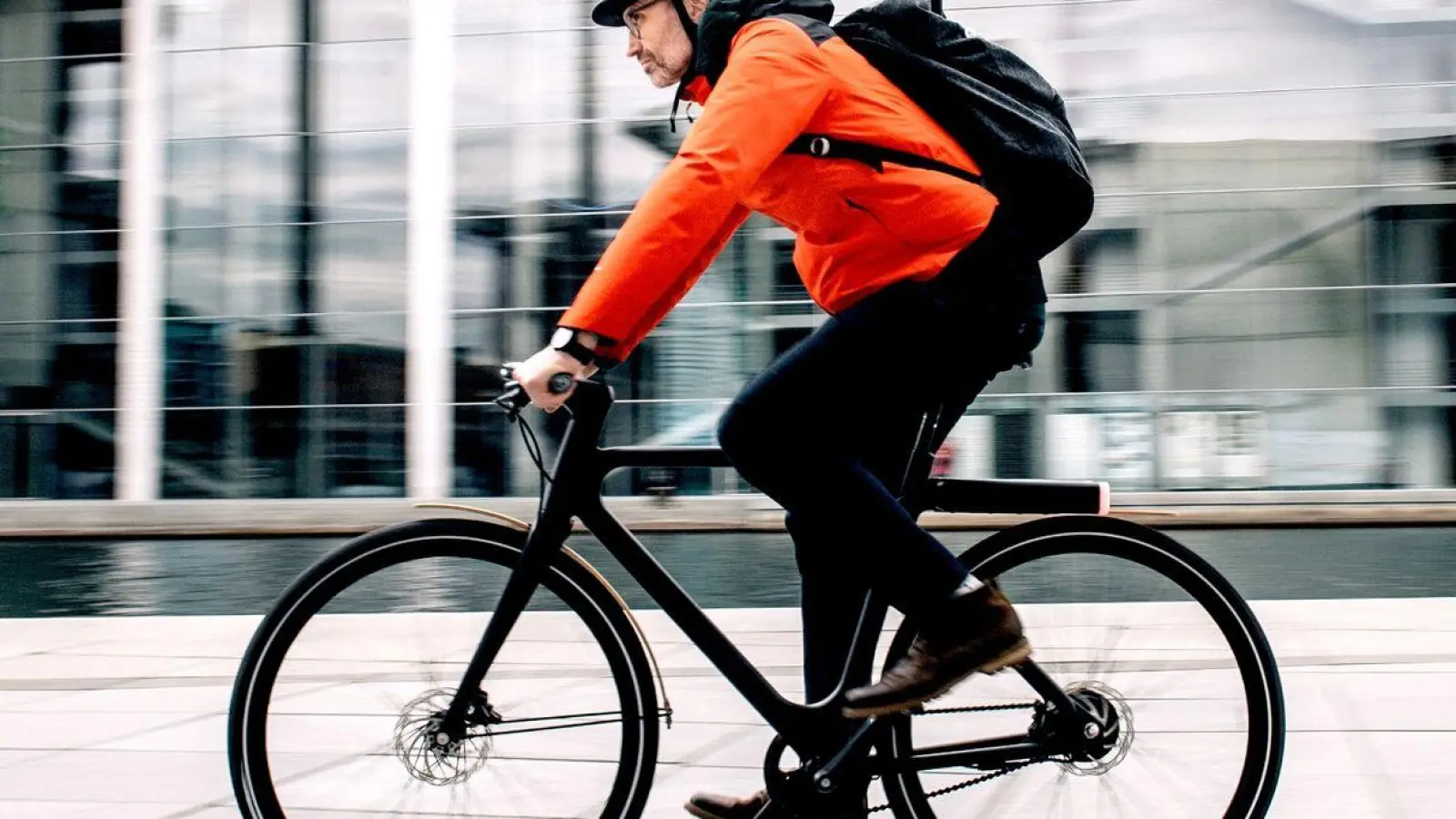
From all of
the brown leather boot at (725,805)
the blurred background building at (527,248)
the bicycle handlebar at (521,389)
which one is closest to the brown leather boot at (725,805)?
the brown leather boot at (725,805)

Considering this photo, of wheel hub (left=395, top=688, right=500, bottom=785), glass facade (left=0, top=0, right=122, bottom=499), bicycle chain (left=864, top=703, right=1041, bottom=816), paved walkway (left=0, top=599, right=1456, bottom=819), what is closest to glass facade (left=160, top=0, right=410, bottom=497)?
glass facade (left=0, top=0, right=122, bottom=499)

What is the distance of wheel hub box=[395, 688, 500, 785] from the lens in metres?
2.49

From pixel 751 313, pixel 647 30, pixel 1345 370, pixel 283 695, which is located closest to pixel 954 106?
pixel 647 30

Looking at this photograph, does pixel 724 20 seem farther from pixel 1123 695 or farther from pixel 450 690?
pixel 1123 695

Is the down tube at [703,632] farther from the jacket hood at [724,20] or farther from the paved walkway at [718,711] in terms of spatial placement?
the jacket hood at [724,20]

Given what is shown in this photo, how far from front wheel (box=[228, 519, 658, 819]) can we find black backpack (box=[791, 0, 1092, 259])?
88 centimetres

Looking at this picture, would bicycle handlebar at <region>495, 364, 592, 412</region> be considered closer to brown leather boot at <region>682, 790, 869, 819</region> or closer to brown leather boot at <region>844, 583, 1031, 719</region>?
brown leather boot at <region>844, 583, 1031, 719</region>

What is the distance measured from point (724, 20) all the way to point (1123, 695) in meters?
1.32

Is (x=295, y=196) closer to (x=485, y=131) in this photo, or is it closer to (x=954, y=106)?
(x=485, y=131)

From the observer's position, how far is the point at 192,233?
53.1ft

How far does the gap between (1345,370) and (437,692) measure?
45.1 ft

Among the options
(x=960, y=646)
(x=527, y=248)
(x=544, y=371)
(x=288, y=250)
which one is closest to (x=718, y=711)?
(x=960, y=646)

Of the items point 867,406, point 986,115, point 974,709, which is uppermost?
point 986,115

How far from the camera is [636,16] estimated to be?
8.18ft
